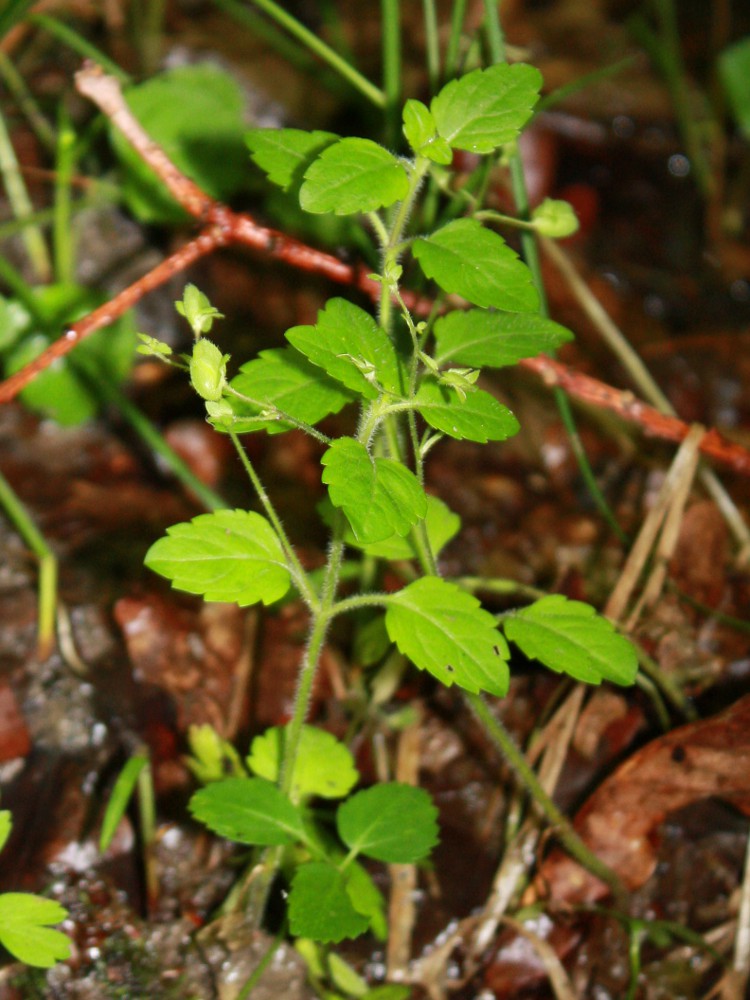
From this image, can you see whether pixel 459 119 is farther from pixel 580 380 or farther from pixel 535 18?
pixel 535 18

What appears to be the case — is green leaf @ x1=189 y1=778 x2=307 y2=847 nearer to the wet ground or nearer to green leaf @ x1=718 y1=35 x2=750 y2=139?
the wet ground

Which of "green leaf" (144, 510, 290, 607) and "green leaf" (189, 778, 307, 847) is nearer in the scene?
"green leaf" (144, 510, 290, 607)

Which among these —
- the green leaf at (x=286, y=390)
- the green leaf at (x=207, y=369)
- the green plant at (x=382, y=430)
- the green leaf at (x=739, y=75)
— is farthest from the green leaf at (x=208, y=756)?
the green leaf at (x=739, y=75)

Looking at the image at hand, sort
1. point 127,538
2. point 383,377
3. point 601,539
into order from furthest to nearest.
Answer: point 601,539, point 127,538, point 383,377

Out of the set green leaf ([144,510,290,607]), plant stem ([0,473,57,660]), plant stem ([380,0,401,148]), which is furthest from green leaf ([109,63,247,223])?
green leaf ([144,510,290,607])

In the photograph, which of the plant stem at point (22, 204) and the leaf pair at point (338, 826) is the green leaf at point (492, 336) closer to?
the leaf pair at point (338, 826)

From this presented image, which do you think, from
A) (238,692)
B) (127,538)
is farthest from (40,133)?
(238,692)
